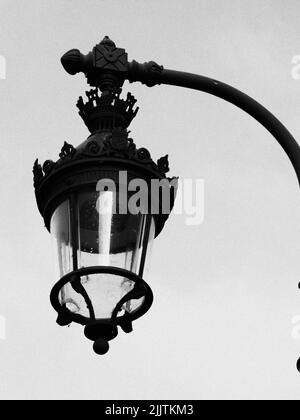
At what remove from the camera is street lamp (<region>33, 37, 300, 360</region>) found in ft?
17.6

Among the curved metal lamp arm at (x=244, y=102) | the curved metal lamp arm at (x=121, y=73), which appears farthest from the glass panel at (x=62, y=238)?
the curved metal lamp arm at (x=244, y=102)

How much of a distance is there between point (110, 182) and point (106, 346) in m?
1.07

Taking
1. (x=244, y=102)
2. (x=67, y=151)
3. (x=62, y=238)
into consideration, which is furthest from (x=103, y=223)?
(x=244, y=102)

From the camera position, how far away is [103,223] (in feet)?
17.8

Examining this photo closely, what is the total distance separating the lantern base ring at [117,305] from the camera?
17.3 feet

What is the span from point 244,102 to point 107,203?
1.29 meters

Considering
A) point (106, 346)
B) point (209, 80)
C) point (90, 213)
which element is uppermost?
point (209, 80)

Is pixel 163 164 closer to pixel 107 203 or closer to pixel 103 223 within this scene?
pixel 107 203

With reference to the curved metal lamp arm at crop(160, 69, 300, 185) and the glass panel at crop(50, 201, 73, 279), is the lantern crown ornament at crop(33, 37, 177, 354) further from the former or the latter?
the curved metal lamp arm at crop(160, 69, 300, 185)

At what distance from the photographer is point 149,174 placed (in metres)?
5.70

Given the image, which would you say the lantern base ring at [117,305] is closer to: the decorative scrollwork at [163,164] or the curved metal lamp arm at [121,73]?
the decorative scrollwork at [163,164]

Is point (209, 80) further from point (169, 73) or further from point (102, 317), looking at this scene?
point (102, 317)

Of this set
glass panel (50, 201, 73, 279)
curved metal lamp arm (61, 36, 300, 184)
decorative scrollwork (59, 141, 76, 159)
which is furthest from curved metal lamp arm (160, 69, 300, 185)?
glass panel (50, 201, 73, 279)

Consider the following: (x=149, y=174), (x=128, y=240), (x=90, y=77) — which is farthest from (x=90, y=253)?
(x=90, y=77)
